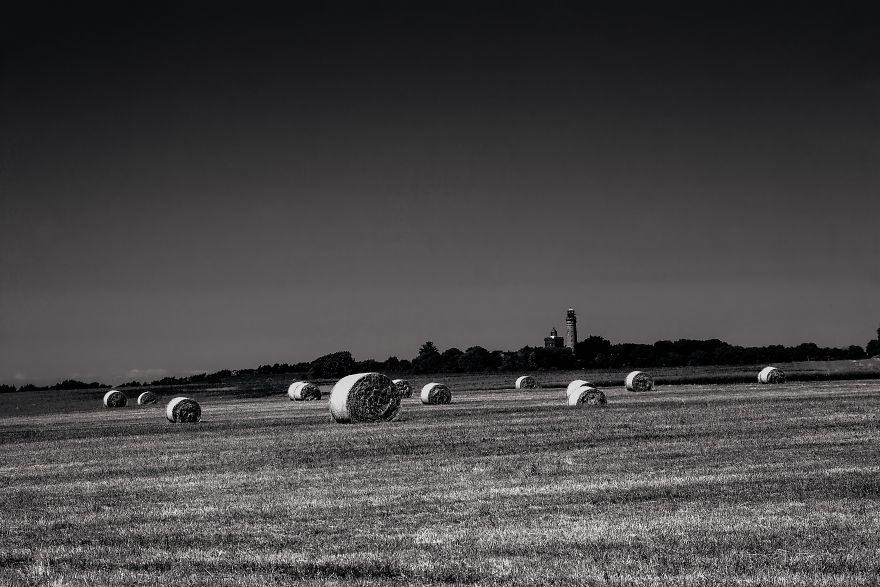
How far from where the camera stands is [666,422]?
25828mm

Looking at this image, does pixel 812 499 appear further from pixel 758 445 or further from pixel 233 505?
pixel 233 505

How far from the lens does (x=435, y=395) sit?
144 feet

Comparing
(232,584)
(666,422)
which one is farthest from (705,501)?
(666,422)

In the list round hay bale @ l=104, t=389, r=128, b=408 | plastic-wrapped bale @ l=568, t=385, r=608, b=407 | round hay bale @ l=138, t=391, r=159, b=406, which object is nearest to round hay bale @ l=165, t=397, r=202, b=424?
plastic-wrapped bale @ l=568, t=385, r=608, b=407

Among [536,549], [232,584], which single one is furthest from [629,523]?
[232,584]

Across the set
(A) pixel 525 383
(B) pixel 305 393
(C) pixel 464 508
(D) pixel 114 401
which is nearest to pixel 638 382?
(A) pixel 525 383

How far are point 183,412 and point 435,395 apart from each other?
→ 41.0ft

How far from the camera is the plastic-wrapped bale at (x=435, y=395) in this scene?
43.7 meters

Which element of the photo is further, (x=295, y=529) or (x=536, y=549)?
(x=295, y=529)

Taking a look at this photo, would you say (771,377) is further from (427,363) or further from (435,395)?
(427,363)

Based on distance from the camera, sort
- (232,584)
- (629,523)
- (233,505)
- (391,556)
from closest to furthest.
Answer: (232,584)
(391,556)
(629,523)
(233,505)

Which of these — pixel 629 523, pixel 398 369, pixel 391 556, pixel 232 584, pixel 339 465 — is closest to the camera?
pixel 232 584

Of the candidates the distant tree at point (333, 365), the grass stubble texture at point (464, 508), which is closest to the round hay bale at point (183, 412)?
the grass stubble texture at point (464, 508)

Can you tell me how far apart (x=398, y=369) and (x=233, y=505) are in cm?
14149
